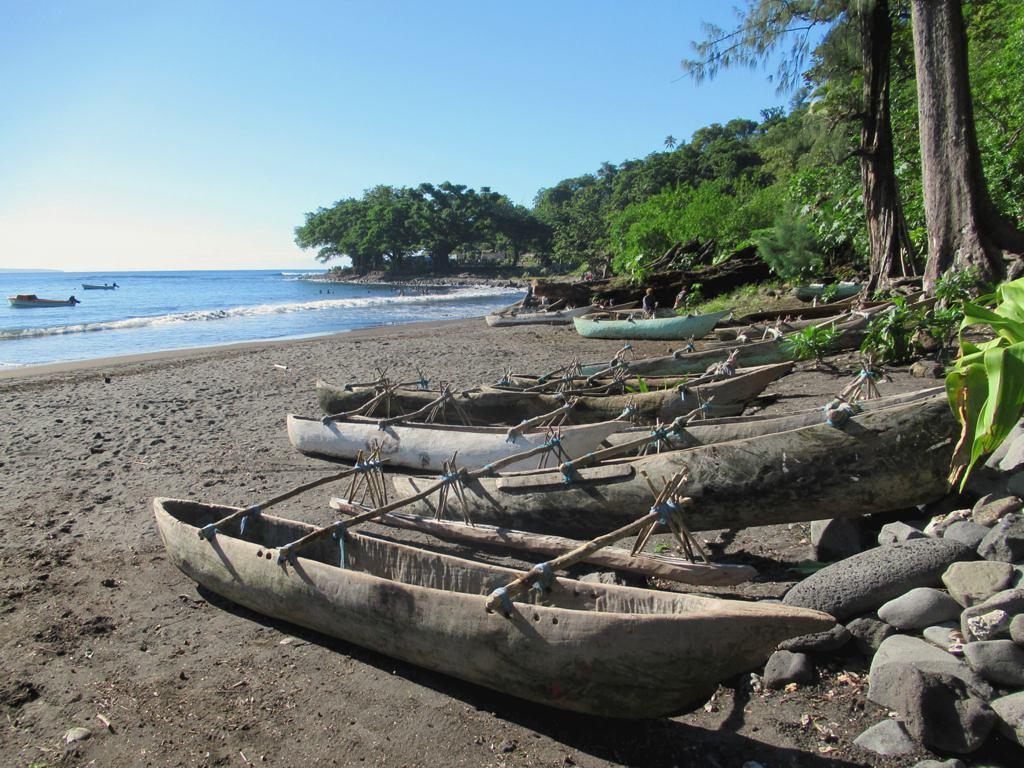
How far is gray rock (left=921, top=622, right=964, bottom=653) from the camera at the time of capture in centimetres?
289

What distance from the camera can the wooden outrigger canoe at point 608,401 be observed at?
686cm

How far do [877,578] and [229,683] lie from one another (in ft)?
10.8

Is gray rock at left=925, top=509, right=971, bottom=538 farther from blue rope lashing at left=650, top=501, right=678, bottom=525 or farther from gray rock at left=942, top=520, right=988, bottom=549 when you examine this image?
blue rope lashing at left=650, top=501, right=678, bottom=525

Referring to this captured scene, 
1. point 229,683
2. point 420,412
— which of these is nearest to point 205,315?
point 420,412

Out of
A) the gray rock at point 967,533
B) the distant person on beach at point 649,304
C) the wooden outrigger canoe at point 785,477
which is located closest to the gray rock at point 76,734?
the wooden outrigger canoe at point 785,477

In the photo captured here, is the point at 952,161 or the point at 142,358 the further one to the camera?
the point at 142,358

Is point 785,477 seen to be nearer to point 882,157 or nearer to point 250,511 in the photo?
point 250,511

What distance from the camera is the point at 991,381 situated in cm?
228

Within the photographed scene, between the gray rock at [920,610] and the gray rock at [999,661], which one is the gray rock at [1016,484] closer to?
the gray rock at [920,610]

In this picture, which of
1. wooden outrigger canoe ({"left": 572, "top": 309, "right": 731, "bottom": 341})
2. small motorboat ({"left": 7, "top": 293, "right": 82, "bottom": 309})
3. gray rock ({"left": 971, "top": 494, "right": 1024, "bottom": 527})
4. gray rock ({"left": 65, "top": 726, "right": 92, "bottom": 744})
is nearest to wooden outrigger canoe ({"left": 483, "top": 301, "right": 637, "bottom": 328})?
wooden outrigger canoe ({"left": 572, "top": 309, "right": 731, "bottom": 341})

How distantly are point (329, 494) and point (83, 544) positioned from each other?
78.0 inches

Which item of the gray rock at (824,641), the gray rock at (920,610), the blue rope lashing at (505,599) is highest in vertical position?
the blue rope lashing at (505,599)

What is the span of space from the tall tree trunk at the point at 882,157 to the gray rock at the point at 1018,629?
1054 centimetres

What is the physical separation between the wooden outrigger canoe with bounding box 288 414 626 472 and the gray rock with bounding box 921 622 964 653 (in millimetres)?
2831
